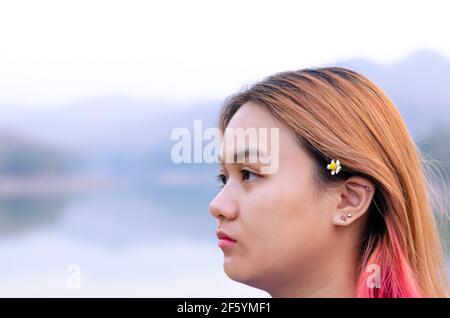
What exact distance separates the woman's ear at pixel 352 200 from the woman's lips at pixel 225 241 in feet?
1.09

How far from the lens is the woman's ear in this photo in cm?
229

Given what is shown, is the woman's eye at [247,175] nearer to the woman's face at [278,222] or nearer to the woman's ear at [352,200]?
the woman's face at [278,222]

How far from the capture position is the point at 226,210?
90.1 inches

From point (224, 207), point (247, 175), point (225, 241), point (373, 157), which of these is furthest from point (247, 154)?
point (373, 157)

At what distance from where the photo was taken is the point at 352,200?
2312 mm

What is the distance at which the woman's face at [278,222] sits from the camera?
7.39ft

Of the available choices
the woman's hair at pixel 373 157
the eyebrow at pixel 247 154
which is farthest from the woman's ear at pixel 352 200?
the eyebrow at pixel 247 154

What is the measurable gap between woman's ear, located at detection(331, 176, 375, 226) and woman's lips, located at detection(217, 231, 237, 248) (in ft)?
1.09

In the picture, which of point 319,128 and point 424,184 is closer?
point 319,128

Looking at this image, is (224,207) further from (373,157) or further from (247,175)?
(373,157)

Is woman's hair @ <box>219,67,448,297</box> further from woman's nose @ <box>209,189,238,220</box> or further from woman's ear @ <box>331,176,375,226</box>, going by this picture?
woman's nose @ <box>209,189,238,220</box>
